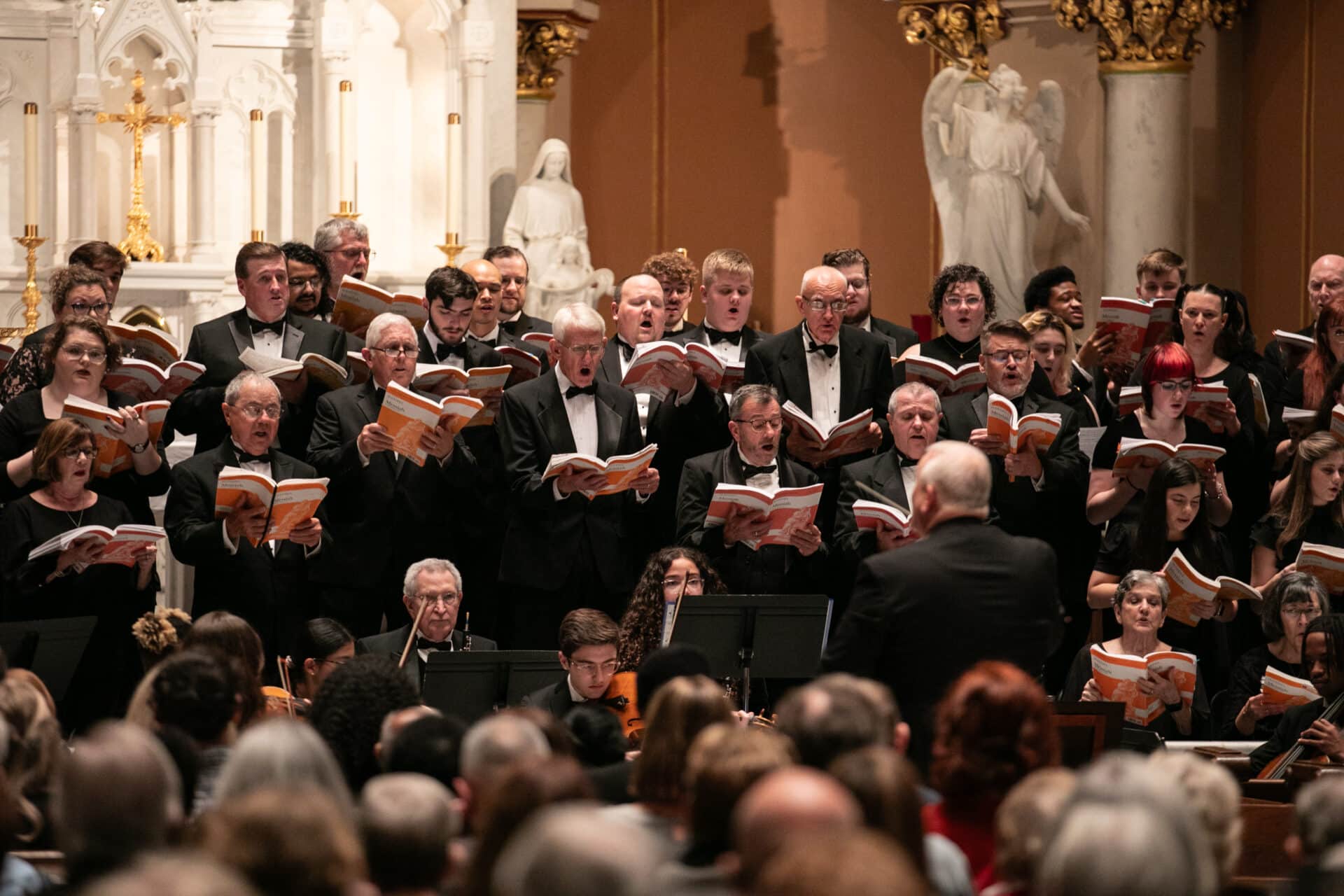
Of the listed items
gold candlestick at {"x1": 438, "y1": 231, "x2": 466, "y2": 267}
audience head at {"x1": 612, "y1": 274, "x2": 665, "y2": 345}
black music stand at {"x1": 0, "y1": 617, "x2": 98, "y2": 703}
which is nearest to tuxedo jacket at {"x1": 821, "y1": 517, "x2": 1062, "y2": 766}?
black music stand at {"x1": 0, "y1": 617, "x2": 98, "y2": 703}

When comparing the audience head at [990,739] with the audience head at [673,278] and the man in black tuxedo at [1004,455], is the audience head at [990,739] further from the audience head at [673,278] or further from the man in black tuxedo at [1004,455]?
the audience head at [673,278]

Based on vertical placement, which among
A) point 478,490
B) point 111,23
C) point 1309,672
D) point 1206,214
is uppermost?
point 111,23

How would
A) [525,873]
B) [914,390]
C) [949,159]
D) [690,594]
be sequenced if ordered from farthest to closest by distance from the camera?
1. [949,159]
2. [914,390]
3. [690,594]
4. [525,873]

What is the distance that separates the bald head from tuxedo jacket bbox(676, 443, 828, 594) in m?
3.90

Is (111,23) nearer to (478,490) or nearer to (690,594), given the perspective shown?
(478,490)

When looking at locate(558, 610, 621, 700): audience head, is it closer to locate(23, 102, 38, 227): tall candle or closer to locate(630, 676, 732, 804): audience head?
locate(630, 676, 732, 804): audience head

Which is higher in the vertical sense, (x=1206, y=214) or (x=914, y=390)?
(x=1206, y=214)

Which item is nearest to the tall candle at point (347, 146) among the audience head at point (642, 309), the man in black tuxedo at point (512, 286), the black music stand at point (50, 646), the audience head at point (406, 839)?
the man in black tuxedo at point (512, 286)

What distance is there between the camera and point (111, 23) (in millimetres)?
9578

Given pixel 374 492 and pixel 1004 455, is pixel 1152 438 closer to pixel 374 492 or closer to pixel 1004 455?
pixel 1004 455

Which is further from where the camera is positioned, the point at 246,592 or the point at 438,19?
the point at 438,19

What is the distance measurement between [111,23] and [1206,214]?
5396mm

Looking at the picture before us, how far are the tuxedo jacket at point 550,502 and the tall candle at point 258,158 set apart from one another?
320 centimetres

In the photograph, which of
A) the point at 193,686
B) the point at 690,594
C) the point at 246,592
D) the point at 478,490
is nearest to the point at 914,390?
the point at 690,594
